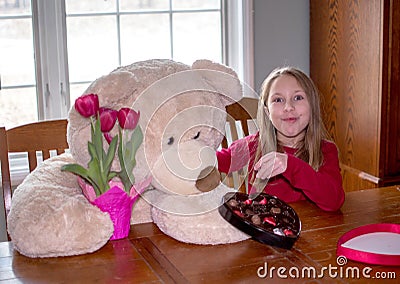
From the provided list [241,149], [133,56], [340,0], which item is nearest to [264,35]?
[340,0]

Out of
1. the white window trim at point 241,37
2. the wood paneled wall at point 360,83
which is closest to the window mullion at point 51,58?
the white window trim at point 241,37

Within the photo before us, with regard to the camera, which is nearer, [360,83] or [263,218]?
[263,218]

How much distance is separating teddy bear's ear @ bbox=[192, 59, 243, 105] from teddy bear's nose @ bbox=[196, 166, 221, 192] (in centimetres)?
18

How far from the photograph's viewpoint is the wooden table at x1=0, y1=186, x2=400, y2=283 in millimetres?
1268

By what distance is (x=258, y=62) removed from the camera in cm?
293

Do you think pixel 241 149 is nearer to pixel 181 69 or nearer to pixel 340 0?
pixel 181 69

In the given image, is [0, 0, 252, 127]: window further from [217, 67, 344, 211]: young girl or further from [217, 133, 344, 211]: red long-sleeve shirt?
[217, 133, 344, 211]: red long-sleeve shirt

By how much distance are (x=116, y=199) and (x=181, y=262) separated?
21cm

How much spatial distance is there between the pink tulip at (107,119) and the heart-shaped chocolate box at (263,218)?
0.32m

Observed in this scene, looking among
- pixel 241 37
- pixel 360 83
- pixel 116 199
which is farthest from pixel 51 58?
pixel 116 199

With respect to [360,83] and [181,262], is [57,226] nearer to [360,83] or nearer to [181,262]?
[181,262]

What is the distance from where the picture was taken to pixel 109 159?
4.47ft

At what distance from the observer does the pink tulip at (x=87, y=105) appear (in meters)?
1.32

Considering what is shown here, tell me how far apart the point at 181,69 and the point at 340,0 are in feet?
4.93
